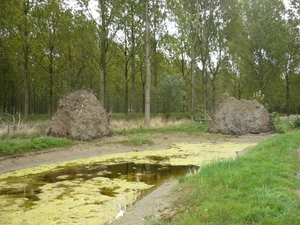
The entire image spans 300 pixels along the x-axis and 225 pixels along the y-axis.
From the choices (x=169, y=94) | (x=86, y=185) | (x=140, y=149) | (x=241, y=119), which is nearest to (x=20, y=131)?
(x=140, y=149)

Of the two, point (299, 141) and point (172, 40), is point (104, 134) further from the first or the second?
point (172, 40)

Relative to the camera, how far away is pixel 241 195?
538cm

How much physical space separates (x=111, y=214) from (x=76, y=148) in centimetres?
820

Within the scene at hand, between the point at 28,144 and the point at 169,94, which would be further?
the point at 169,94

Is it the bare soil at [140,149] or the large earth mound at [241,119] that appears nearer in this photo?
the bare soil at [140,149]

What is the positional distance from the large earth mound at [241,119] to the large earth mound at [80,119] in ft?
26.7

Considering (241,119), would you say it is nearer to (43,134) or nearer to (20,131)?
(43,134)

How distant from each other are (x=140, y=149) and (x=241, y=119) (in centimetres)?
891

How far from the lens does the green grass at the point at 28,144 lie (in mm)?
11496

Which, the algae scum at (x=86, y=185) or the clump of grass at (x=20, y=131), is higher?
the clump of grass at (x=20, y=131)

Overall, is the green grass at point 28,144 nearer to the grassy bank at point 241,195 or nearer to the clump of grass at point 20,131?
the clump of grass at point 20,131

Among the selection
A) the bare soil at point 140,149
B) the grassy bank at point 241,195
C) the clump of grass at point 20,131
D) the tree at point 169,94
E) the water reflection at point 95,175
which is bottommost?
the water reflection at point 95,175

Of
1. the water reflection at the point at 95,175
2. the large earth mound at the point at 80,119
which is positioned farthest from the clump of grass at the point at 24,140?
the water reflection at the point at 95,175

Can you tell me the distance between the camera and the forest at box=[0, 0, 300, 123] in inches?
888
